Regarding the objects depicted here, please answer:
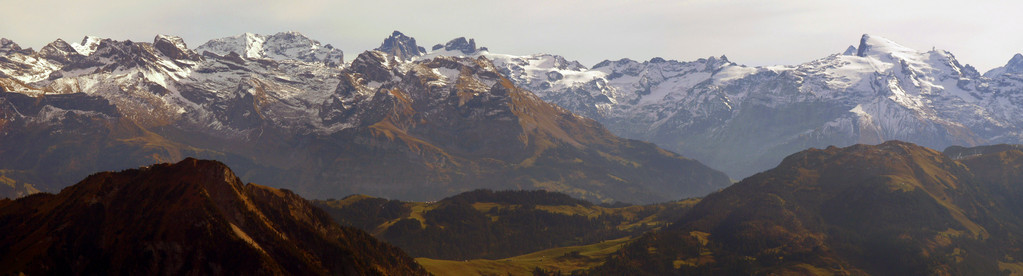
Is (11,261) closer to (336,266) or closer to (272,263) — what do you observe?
(272,263)

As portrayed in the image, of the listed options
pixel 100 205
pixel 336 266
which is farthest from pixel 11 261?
pixel 336 266

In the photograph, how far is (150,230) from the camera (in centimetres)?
16075

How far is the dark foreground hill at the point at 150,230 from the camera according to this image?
504 feet

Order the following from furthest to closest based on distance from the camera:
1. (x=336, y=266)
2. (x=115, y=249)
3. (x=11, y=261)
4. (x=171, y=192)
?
(x=336, y=266)
(x=171, y=192)
(x=115, y=249)
(x=11, y=261)

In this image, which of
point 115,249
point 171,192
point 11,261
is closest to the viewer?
point 11,261

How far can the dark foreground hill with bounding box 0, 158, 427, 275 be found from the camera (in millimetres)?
153500

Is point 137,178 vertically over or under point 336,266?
over

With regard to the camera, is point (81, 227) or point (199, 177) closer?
point (81, 227)

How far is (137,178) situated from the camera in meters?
175

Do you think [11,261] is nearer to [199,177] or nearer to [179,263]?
[179,263]

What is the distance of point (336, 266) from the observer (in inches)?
7623

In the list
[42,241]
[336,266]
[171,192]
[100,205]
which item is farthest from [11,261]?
[336,266]

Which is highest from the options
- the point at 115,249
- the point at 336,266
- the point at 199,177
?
A: the point at 199,177

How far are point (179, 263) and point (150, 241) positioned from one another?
7.60 m
